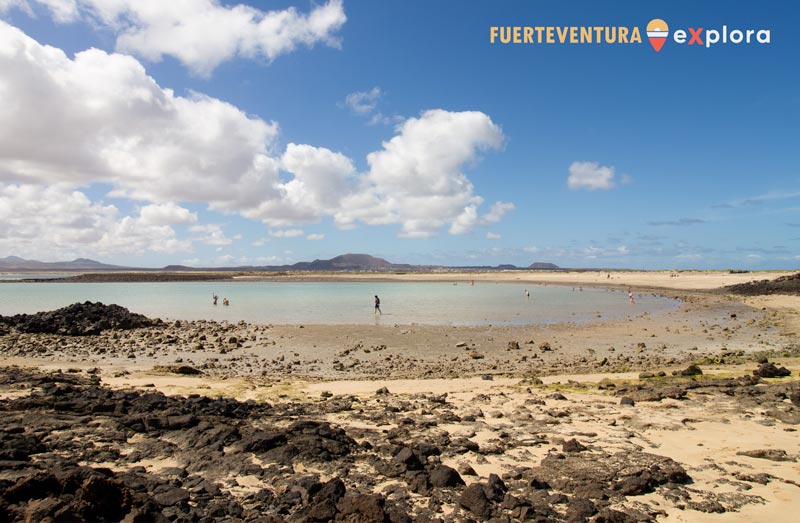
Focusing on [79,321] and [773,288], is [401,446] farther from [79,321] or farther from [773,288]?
[773,288]

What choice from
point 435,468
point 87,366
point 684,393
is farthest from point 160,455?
point 87,366

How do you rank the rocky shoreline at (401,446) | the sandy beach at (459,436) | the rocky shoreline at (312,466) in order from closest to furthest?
the rocky shoreline at (312,466)
the rocky shoreline at (401,446)
the sandy beach at (459,436)

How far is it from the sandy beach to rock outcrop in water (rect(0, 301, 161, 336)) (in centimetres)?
861

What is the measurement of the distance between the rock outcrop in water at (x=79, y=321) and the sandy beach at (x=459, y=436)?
339 inches

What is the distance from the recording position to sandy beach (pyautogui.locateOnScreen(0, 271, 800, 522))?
20.9 ft

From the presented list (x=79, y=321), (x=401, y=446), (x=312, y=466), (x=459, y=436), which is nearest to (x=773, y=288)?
(x=459, y=436)

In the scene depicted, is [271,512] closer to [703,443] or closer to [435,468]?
[435,468]

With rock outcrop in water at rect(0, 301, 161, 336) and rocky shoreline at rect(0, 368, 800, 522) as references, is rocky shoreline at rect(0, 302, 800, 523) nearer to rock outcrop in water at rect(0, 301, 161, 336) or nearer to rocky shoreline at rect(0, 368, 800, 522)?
rocky shoreline at rect(0, 368, 800, 522)

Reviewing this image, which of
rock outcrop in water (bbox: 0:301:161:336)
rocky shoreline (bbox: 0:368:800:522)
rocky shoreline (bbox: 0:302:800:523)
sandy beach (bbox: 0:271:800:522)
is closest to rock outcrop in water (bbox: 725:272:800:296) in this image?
sandy beach (bbox: 0:271:800:522)

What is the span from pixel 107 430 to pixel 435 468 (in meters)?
6.42

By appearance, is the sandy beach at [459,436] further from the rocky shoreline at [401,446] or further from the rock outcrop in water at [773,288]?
the rock outcrop in water at [773,288]

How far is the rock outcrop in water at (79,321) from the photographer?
28094 mm

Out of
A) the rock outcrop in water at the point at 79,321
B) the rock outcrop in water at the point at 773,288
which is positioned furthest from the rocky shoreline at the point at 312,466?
the rock outcrop in water at the point at 773,288

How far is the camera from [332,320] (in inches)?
1373
